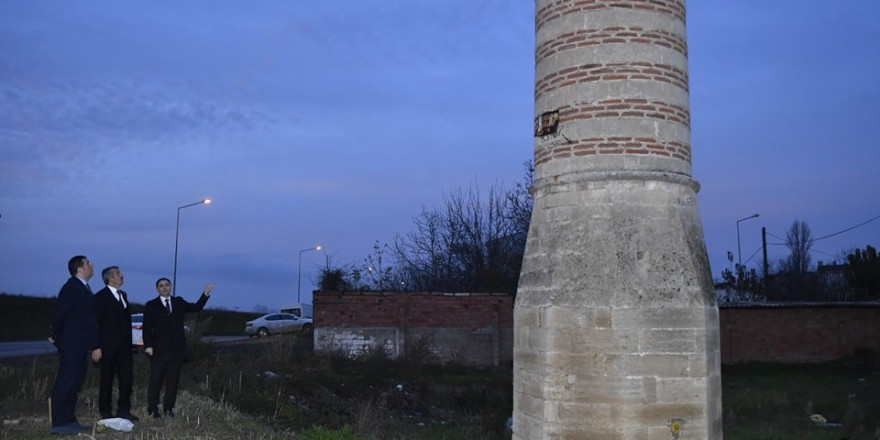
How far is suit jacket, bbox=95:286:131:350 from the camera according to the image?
323 inches

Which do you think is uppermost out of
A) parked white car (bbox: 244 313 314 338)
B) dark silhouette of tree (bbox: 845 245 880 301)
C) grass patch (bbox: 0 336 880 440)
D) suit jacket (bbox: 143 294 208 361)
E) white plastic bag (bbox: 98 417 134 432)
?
dark silhouette of tree (bbox: 845 245 880 301)

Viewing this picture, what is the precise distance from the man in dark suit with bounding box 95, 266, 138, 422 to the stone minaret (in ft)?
14.1

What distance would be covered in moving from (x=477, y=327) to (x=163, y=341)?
1592 centimetres

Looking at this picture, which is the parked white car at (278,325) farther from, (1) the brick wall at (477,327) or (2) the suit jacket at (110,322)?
(2) the suit jacket at (110,322)

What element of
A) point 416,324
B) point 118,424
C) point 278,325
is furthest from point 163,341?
point 278,325

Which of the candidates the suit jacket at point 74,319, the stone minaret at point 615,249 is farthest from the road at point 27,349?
the stone minaret at point 615,249

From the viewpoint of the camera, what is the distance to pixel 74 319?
7746mm

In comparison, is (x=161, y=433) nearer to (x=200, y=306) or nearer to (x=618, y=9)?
(x=200, y=306)

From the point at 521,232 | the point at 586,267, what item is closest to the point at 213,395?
the point at 586,267

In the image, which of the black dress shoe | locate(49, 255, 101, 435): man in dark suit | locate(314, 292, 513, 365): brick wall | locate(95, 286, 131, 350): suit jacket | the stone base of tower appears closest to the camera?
the stone base of tower

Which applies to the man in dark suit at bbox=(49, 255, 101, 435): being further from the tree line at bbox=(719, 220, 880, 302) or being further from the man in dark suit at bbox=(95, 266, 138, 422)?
the tree line at bbox=(719, 220, 880, 302)


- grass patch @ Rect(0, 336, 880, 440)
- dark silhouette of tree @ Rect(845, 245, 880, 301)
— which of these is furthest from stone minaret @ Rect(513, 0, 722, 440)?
dark silhouette of tree @ Rect(845, 245, 880, 301)

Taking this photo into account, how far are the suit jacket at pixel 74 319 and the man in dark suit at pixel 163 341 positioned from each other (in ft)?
3.40

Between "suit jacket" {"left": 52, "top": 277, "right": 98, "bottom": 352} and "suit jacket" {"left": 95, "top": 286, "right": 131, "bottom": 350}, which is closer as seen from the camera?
"suit jacket" {"left": 52, "top": 277, "right": 98, "bottom": 352}
